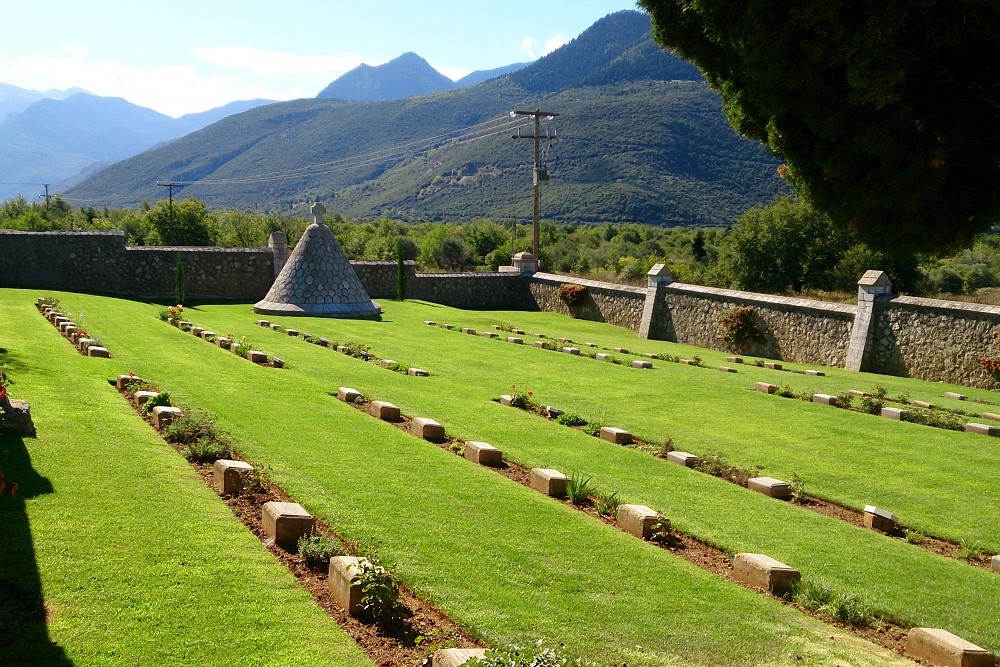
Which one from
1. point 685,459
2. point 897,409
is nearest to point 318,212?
point 897,409

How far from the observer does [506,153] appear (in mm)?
92125

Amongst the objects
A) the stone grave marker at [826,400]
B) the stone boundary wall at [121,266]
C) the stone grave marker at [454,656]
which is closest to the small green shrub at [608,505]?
the stone grave marker at [454,656]

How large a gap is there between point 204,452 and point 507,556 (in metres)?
3.14

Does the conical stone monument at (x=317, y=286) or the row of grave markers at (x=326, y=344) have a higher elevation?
the conical stone monument at (x=317, y=286)

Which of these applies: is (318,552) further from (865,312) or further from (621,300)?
(621,300)

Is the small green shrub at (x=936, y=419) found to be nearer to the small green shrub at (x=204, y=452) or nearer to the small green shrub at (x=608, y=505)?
the small green shrub at (x=608, y=505)

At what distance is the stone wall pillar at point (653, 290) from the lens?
24.6m

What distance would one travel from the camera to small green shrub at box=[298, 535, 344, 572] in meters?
5.25

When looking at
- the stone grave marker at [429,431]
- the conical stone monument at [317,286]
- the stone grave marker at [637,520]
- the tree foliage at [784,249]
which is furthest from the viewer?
the tree foliage at [784,249]

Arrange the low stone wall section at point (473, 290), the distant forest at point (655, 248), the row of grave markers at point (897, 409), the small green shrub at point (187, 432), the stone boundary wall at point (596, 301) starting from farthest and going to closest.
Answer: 1. the distant forest at point (655, 248)
2. the low stone wall section at point (473, 290)
3. the stone boundary wall at point (596, 301)
4. the row of grave markers at point (897, 409)
5. the small green shrub at point (187, 432)

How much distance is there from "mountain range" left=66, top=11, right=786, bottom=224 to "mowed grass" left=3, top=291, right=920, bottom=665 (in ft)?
121

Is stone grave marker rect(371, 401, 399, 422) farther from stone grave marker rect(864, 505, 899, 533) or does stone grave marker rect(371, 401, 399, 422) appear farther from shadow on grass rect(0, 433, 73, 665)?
stone grave marker rect(864, 505, 899, 533)

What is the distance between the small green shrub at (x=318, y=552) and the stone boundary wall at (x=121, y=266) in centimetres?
2163

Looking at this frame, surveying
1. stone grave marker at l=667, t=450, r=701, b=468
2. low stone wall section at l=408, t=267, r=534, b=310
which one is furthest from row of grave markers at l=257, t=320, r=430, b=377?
low stone wall section at l=408, t=267, r=534, b=310
